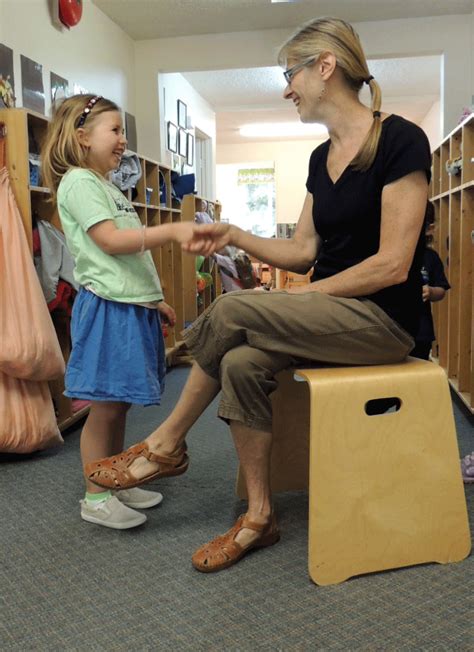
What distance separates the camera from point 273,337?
4.56 ft

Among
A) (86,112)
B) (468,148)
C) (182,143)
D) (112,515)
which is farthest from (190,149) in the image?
(112,515)

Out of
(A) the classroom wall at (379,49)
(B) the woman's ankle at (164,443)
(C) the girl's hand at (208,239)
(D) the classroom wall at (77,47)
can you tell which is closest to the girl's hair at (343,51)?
(C) the girl's hand at (208,239)

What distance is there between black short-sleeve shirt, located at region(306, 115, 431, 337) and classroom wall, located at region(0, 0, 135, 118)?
7.17 feet

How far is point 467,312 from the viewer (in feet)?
10.1

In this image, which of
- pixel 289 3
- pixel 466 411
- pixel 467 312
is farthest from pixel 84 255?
Result: pixel 289 3

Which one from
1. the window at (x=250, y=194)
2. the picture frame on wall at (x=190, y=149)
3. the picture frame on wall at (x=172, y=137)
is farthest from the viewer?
the window at (x=250, y=194)

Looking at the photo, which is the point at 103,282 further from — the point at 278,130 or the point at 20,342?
the point at 278,130

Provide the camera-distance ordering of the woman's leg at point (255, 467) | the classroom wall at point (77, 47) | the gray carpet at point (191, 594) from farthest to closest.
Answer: the classroom wall at point (77, 47)
the woman's leg at point (255, 467)
the gray carpet at point (191, 594)

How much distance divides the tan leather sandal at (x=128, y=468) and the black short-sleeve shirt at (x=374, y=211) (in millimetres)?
599

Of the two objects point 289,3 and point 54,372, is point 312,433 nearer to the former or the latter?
point 54,372

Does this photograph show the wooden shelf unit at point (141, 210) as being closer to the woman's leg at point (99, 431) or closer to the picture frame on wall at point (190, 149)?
the picture frame on wall at point (190, 149)

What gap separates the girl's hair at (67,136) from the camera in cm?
168

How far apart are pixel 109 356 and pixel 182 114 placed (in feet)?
16.0

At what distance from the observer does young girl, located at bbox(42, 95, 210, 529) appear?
159cm
